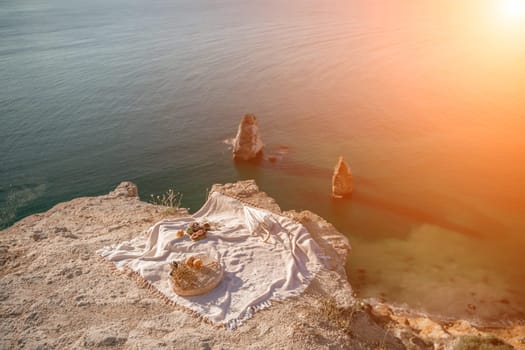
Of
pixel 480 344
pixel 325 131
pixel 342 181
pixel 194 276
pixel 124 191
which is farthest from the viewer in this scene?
pixel 325 131

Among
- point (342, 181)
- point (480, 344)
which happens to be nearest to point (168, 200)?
point (342, 181)

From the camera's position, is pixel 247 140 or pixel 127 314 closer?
pixel 127 314

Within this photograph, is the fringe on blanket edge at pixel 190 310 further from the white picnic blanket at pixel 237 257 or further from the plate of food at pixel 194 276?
the plate of food at pixel 194 276

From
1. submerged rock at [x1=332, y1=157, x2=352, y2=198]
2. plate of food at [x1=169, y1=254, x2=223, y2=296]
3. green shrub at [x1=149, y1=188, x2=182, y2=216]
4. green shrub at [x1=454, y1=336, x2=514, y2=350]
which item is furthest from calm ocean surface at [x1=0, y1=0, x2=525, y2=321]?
plate of food at [x1=169, y1=254, x2=223, y2=296]

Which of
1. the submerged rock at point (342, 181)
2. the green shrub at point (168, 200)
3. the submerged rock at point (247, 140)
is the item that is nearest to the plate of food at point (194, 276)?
the green shrub at point (168, 200)

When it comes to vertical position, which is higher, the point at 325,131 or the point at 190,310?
the point at 190,310

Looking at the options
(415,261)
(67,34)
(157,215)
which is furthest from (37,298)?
(67,34)

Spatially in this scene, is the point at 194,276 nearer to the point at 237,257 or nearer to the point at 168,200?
the point at 237,257
